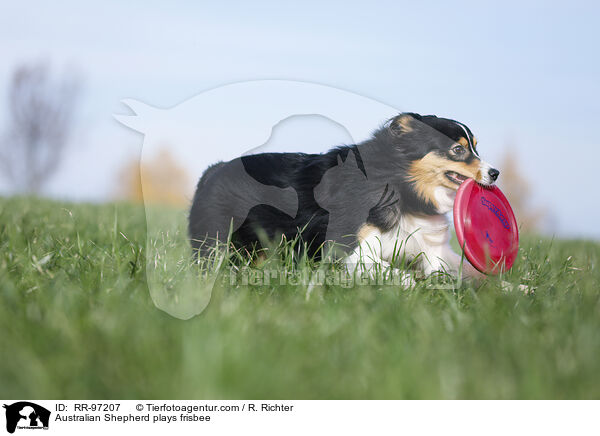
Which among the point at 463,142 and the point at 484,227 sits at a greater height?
the point at 463,142

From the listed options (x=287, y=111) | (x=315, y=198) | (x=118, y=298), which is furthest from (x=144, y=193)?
(x=315, y=198)

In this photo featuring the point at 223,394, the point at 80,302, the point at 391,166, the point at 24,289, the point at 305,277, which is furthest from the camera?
the point at 391,166

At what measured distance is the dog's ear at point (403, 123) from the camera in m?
3.30

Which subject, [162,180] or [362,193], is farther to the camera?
[362,193]

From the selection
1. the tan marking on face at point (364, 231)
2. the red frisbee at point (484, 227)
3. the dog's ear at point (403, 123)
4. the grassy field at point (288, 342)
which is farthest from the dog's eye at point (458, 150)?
the grassy field at point (288, 342)

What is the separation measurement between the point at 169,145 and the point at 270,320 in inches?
44.4

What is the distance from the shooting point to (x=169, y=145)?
9.31 ft

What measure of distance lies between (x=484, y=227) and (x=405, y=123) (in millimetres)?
795

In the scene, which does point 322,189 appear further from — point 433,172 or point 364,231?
point 433,172

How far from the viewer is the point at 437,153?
3.30 metres

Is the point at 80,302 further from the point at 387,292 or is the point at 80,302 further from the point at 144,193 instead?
the point at 387,292
